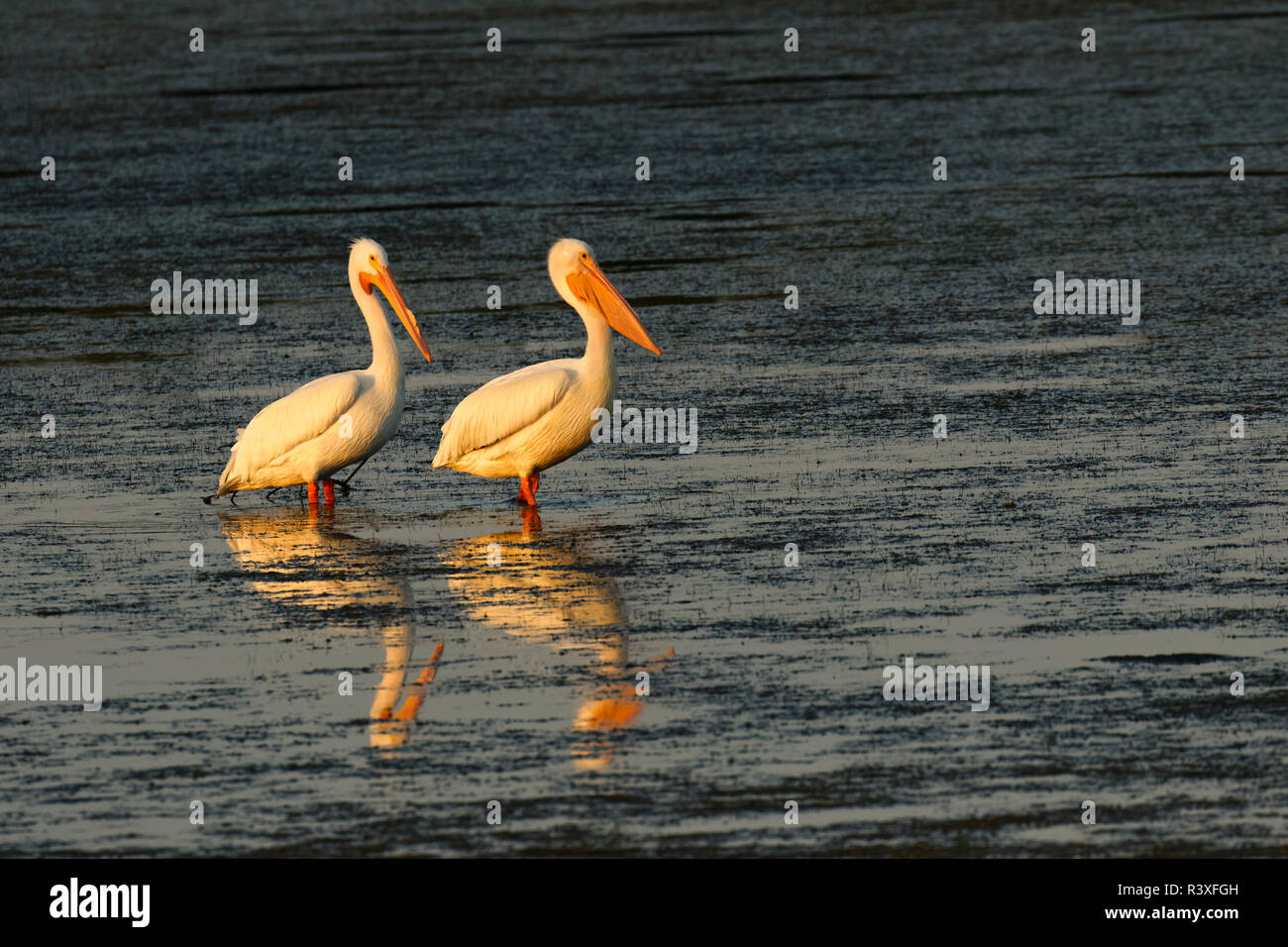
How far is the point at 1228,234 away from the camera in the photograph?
51.0ft

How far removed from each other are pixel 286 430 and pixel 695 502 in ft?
5.94

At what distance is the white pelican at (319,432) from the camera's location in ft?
32.4

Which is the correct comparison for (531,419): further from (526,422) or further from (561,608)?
(561,608)

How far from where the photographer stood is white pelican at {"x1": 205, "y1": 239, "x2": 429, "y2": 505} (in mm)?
9891

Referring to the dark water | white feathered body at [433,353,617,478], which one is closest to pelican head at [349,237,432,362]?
the dark water

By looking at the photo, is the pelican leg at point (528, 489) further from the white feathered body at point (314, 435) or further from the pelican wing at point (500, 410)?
the white feathered body at point (314, 435)

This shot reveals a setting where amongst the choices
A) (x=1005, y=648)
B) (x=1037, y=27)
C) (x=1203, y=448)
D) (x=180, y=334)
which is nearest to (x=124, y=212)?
(x=180, y=334)

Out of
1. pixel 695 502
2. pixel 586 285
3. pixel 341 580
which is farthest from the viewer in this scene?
pixel 586 285

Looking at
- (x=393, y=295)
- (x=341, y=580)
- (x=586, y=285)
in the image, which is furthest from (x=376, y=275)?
(x=341, y=580)

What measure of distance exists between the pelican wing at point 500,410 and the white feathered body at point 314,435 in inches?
12.3

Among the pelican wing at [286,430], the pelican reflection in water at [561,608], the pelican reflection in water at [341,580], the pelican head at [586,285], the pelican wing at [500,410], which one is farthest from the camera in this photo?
the pelican head at [586,285]

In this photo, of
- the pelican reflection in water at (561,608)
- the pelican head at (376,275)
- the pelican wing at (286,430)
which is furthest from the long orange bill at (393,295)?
the pelican reflection in water at (561,608)

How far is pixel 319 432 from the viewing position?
9906 mm

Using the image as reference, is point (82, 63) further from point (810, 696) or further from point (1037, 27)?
point (810, 696)
